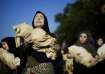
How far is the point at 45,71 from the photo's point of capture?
5.84 meters

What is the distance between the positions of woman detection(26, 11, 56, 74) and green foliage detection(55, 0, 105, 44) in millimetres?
8934

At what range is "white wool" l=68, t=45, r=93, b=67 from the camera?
21.2ft

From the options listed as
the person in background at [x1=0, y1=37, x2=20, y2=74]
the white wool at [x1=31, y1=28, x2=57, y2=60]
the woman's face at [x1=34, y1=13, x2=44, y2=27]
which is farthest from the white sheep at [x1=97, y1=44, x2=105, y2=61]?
the person in background at [x1=0, y1=37, x2=20, y2=74]

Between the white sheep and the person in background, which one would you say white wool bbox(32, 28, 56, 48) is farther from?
the white sheep

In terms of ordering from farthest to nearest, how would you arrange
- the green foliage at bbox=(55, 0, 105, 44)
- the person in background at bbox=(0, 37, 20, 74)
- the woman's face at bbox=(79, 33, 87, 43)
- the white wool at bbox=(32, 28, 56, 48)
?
the green foliage at bbox=(55, 0, 105, 44) < the woman's face at bbox=(79, 33, 87, 43) < the person in background at bbox=(0, 37, 20, 74) < the white wool at bbox=(32, 28, 56, 48)

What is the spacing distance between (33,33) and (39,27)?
0.13m

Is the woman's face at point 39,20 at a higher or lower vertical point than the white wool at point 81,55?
higher

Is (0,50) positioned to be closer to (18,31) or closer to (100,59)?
(18,31)

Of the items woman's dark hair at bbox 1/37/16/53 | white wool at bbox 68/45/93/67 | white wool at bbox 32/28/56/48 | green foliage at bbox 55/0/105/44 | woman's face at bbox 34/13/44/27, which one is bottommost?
green foliage at bbox 55/0/105/44

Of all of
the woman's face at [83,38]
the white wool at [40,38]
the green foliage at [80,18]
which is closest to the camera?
the white wool at [40,38]

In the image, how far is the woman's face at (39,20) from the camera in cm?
582

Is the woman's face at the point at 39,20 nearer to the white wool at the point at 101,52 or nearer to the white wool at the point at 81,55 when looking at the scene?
the white wool at the point at 81,55

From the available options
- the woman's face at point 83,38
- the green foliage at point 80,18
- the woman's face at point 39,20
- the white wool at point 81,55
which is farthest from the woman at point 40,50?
the green foliage at point 80,18

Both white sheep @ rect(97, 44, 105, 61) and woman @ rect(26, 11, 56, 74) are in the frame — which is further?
white sheep @ rect(97, 44, 105, 61)
